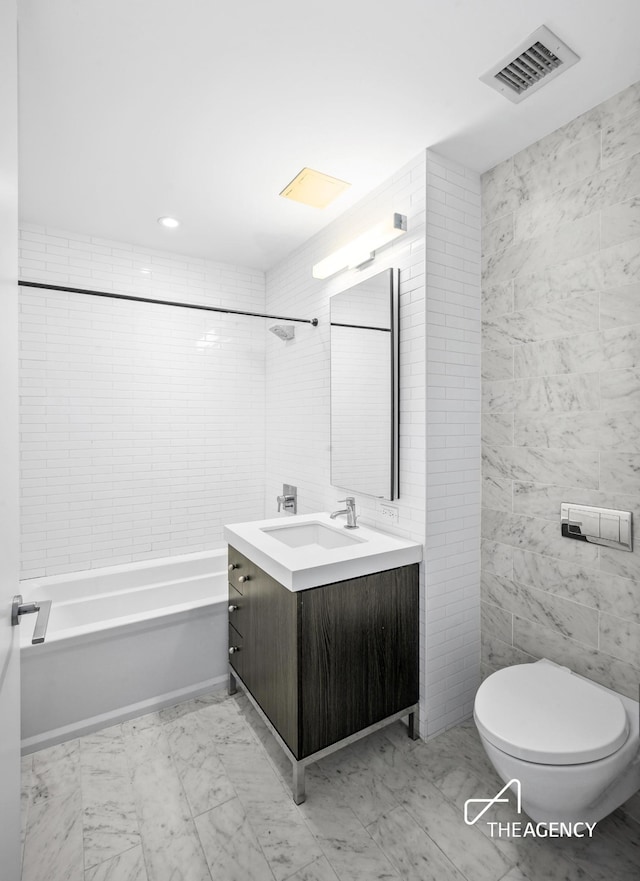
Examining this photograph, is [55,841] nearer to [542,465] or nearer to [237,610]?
[237,610]

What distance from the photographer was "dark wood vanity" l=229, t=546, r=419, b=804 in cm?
169

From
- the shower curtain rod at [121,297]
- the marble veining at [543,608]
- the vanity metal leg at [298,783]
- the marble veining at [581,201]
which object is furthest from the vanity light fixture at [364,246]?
the vanity metal leg at [298,783]

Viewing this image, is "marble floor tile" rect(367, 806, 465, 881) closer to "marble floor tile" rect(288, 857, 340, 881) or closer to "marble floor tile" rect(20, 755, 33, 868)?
"marble floor tile" rect(288, 857, 340, 881)

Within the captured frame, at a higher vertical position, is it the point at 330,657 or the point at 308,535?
the point at 308,535

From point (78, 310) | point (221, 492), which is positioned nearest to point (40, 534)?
point (221, 492)

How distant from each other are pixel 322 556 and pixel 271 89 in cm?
178

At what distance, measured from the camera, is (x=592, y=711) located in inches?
55.9

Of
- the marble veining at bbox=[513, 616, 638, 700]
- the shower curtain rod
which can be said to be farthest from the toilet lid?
the shower curtain rod

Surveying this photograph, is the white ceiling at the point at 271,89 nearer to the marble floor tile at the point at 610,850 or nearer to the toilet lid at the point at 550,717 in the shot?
the toilet lid at the point at 550,717

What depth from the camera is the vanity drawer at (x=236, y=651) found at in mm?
2207

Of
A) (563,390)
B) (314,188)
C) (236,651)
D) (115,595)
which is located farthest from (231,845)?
(314,188)

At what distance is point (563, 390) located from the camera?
1.82 m

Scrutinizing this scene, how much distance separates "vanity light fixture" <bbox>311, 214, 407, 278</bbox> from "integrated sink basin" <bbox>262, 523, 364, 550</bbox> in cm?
139

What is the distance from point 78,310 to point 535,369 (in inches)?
106
